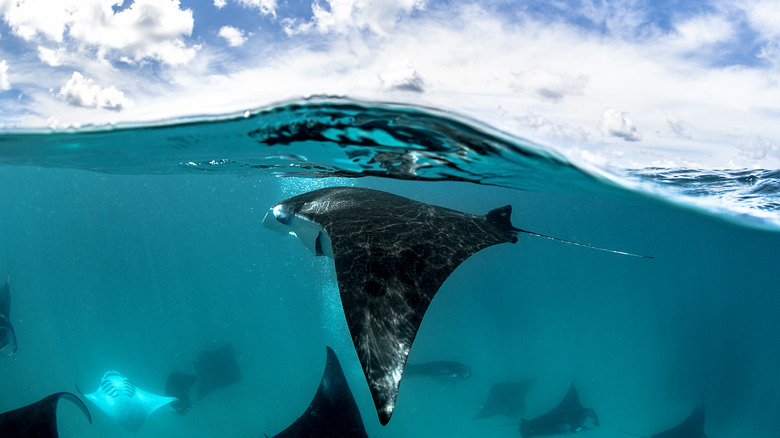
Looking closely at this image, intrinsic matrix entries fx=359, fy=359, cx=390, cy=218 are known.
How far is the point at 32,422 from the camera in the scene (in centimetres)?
546

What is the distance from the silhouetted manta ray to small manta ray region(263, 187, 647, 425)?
14.6 feet

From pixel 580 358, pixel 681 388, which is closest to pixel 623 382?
pixel 681 388

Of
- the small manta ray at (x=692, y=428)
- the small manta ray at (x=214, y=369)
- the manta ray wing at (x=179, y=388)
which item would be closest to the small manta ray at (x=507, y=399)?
the small manta ray at (x=692, y=428)

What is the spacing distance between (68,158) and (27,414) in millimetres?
9479

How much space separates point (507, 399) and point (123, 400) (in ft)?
46.0

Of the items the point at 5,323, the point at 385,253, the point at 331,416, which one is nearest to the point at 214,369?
the point at 5,323

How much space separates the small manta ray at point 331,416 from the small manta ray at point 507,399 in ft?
35.2

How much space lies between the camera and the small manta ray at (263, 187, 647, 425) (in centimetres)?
283

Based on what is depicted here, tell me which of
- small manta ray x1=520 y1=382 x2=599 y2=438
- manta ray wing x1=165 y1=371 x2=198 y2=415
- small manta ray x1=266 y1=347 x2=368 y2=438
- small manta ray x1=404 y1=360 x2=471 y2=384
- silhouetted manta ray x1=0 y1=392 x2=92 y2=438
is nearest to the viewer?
silhouetted manta ray x1=0 y1=392 x2=92 y2=438

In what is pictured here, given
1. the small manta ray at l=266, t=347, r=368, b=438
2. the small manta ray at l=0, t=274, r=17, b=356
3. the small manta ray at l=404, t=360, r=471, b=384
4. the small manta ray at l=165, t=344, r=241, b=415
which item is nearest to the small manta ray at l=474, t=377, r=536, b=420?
the small manta ray at l=404, t=360, r=471, b=384

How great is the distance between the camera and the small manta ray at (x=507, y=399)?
47.4 ft

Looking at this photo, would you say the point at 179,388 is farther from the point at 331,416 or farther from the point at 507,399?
the point at 507,399

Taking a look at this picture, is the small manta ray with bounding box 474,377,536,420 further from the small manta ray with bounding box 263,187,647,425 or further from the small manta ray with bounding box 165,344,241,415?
the small manta ray with bounding box 263,187,647,425

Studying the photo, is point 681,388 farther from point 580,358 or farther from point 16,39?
point 16,39
